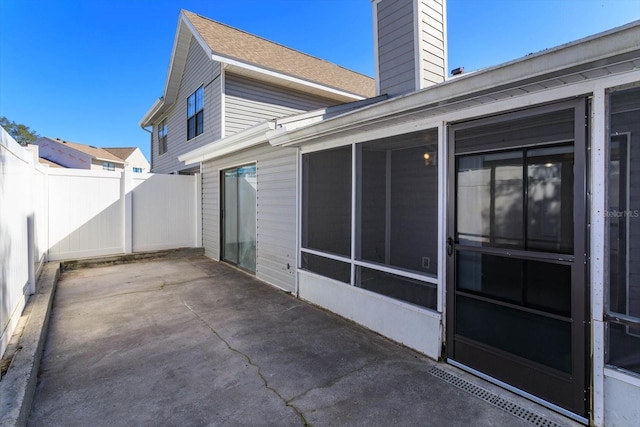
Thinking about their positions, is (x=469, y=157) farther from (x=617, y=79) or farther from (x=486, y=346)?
(x=486, y=346)

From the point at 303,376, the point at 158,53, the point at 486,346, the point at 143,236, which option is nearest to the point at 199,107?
the point at 143,236

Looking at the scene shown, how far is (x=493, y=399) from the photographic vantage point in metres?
2.42

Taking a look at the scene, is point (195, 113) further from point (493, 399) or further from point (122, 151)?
point (122, 151)

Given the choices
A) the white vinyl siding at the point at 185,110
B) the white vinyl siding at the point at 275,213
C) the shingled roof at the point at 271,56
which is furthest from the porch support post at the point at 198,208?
the shingled roof at the point at 271,56

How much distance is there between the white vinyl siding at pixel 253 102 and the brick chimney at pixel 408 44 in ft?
11.6

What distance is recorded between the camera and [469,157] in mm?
2885

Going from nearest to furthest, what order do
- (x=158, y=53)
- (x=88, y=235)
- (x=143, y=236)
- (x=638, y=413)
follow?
(x=638, y=413), (x=88, y=235), (x=143, y=236), (x=158, y=53)

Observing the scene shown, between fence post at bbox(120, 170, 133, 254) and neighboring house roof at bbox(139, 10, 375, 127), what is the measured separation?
3409 millimetres

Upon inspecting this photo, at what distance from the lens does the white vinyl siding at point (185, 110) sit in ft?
26.3

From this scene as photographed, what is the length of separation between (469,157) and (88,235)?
7.72 metres

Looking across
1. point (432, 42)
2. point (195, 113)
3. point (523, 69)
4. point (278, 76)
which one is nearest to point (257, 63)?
point (278, 76)

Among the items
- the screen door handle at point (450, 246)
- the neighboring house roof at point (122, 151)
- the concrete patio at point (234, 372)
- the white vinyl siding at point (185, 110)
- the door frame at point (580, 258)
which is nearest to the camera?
the door frame at point (580, 258)

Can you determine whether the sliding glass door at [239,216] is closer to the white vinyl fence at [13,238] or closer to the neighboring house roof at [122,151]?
the white vinyl fence at [13,238]

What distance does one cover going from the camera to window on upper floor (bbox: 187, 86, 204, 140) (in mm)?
8945
